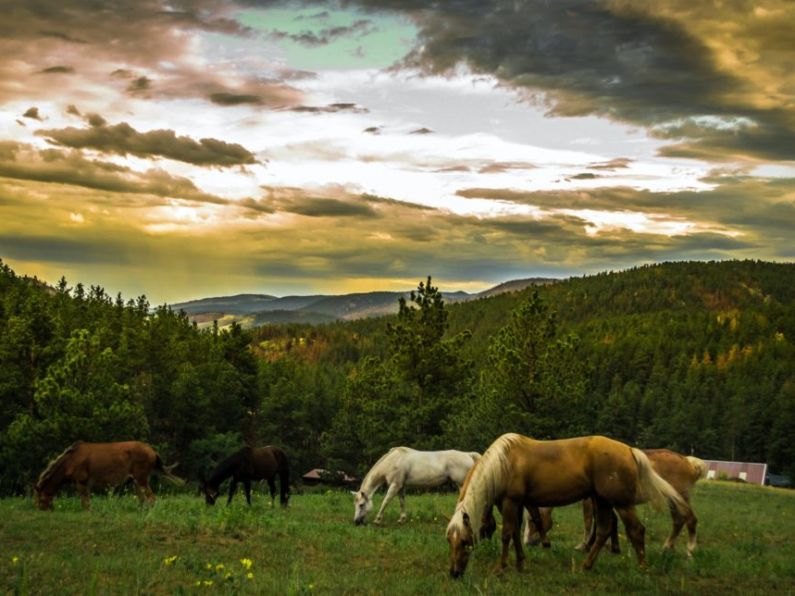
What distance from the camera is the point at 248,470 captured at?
18.8 meters

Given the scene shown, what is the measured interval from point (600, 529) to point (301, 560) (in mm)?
4967

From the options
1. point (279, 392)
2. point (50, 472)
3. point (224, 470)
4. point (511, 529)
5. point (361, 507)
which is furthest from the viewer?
point (279, 392)

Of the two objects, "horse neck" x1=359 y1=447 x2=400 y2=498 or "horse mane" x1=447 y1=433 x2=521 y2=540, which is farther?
"horse neck" x1=359 y1=447 x2=400 y2=498

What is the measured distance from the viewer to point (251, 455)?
746 inches

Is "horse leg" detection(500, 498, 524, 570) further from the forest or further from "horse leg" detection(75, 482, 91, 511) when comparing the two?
the forest

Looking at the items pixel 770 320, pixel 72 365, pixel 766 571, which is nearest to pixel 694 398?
pixel 770 320

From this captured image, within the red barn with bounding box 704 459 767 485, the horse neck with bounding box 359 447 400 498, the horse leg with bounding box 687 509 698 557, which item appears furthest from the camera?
the red barn with bounding box 704 459 767 485

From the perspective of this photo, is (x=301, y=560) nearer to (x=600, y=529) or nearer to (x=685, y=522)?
(x=600, y=529)

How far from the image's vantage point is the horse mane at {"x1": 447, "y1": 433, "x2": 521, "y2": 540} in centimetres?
1076

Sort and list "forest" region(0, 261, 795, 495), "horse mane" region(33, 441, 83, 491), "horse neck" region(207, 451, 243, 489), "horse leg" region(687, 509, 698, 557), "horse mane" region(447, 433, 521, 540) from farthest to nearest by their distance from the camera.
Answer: "forest" region(0, 261, 795, 495), "horse neck" region(207, 451, 243, 489), "horse mane" region(33, 441, 83, 491), "horse leg" region(687, 509, 698, 557), "horse mane" region(447, 433, 521, 540)

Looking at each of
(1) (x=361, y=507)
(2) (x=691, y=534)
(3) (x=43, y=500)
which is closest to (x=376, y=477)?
(1) (x=361, y=507)

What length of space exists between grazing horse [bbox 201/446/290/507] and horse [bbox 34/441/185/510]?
1072mm

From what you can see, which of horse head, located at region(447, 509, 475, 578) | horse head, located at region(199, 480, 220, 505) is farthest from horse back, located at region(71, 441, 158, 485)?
horse head, located at region(447, 509, 475, 578)

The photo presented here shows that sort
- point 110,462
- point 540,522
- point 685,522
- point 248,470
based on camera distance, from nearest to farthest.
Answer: point 540,522 < point 685,522 < point 110,462 < point 248,470
